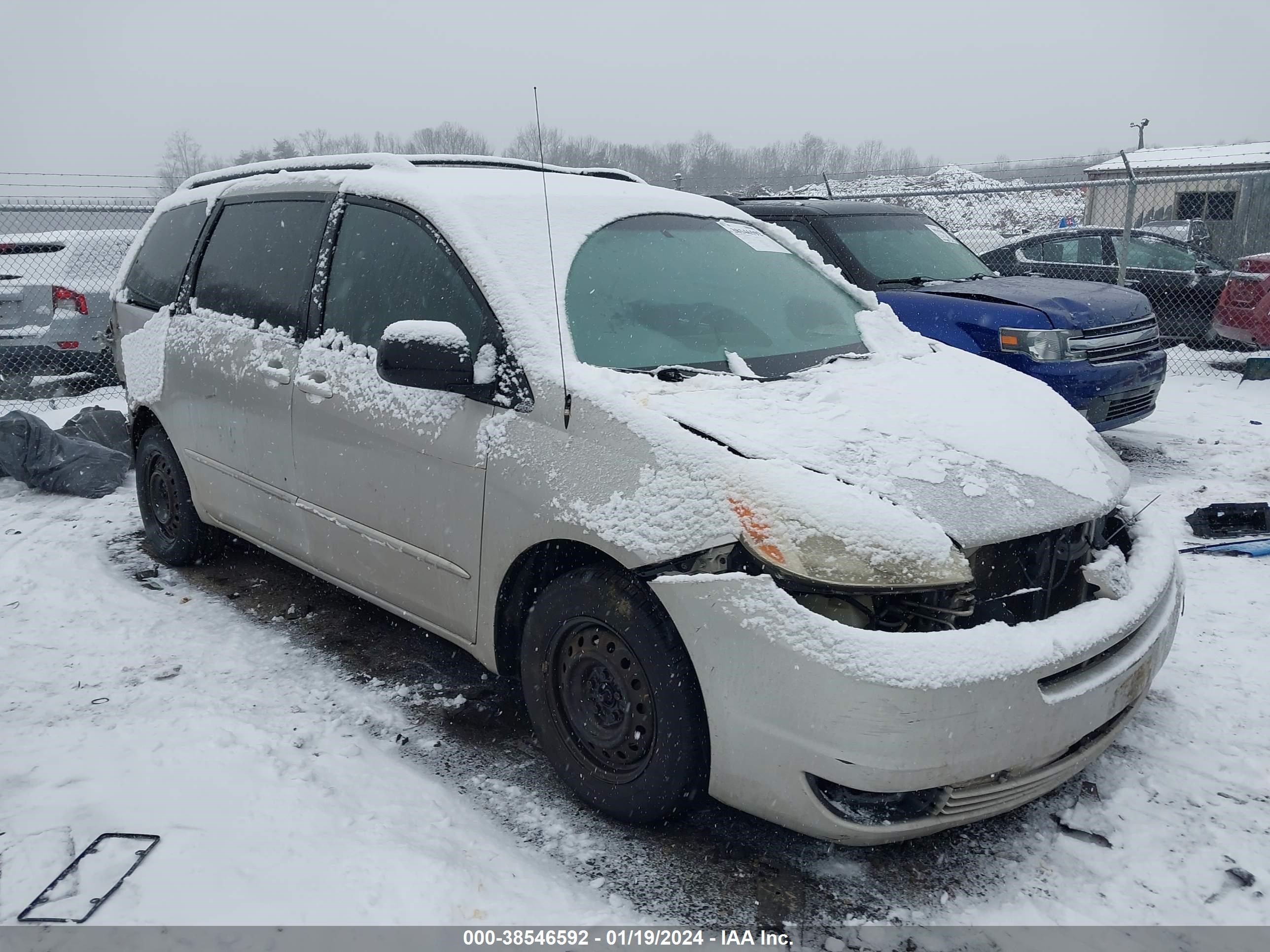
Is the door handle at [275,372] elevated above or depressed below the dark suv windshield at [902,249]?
below

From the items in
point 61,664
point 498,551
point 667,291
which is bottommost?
point 61,664

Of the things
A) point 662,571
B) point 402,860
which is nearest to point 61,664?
point 402,860

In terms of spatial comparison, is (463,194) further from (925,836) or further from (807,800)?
(925,836)

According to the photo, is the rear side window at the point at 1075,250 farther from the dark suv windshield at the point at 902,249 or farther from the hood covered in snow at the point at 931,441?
the hood covered in snow at the point at 931,441

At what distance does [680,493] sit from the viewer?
2381mm

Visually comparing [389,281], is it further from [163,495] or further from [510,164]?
[163,495]

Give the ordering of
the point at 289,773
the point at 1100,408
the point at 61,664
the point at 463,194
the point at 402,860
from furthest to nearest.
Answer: the point at 1100,408 → the point at 61,664 → the point at 463,194 → the point at 289,773 → the point at 402,860

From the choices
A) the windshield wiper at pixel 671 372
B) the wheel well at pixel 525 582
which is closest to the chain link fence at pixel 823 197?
the wheel well at pixel 525 582

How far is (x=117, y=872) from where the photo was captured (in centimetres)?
230

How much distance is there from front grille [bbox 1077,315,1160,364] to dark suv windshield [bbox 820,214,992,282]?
1.09 metres

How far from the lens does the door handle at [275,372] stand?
140 inches

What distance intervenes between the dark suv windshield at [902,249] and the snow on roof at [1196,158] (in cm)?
1537

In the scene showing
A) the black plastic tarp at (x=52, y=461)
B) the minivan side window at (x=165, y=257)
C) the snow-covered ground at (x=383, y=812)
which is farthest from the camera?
the black plastic tarp at (x=52, y=461)

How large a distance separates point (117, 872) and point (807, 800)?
1.70 metres
